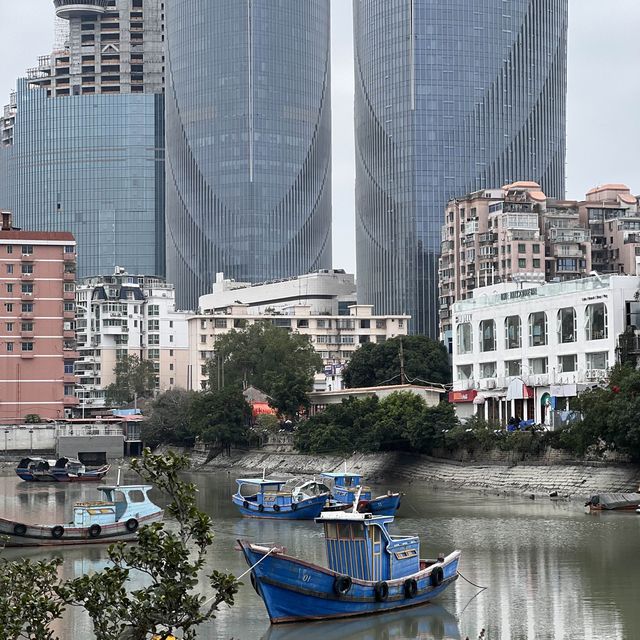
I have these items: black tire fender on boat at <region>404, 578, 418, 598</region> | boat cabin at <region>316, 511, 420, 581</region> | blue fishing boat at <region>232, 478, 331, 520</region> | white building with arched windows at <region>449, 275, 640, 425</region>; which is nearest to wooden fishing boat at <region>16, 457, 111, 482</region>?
white building with arched windows at <region>449, 275, 640, 425</region>

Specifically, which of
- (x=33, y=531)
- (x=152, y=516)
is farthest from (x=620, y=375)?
(x=33, y=531)

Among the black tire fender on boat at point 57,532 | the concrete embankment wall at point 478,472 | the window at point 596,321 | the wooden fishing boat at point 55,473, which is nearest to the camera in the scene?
the black tire fender on boat at point 57,532

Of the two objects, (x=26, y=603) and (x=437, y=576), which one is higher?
(x=26, y=603)

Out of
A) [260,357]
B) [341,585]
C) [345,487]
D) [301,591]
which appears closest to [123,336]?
[260,357]

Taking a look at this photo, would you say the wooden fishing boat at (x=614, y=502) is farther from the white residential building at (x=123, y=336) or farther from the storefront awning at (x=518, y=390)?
the white residential building at (x=123, y=336)

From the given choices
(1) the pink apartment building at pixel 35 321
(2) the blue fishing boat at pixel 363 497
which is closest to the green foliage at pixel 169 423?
(1) the pink apartment building at pixel 35 321

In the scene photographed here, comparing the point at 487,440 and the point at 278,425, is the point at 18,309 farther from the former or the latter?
the point at 487,440

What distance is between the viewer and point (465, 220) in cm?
17462

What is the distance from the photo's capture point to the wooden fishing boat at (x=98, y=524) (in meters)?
54.8

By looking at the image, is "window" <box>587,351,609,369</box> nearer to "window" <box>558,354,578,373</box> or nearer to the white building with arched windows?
the white building with arched windows

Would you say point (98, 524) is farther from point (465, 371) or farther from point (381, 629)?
point (465, 371)

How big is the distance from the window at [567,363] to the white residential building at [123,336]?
360 feet

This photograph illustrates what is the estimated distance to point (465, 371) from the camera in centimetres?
9969

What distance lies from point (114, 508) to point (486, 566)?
1726 centimetres
